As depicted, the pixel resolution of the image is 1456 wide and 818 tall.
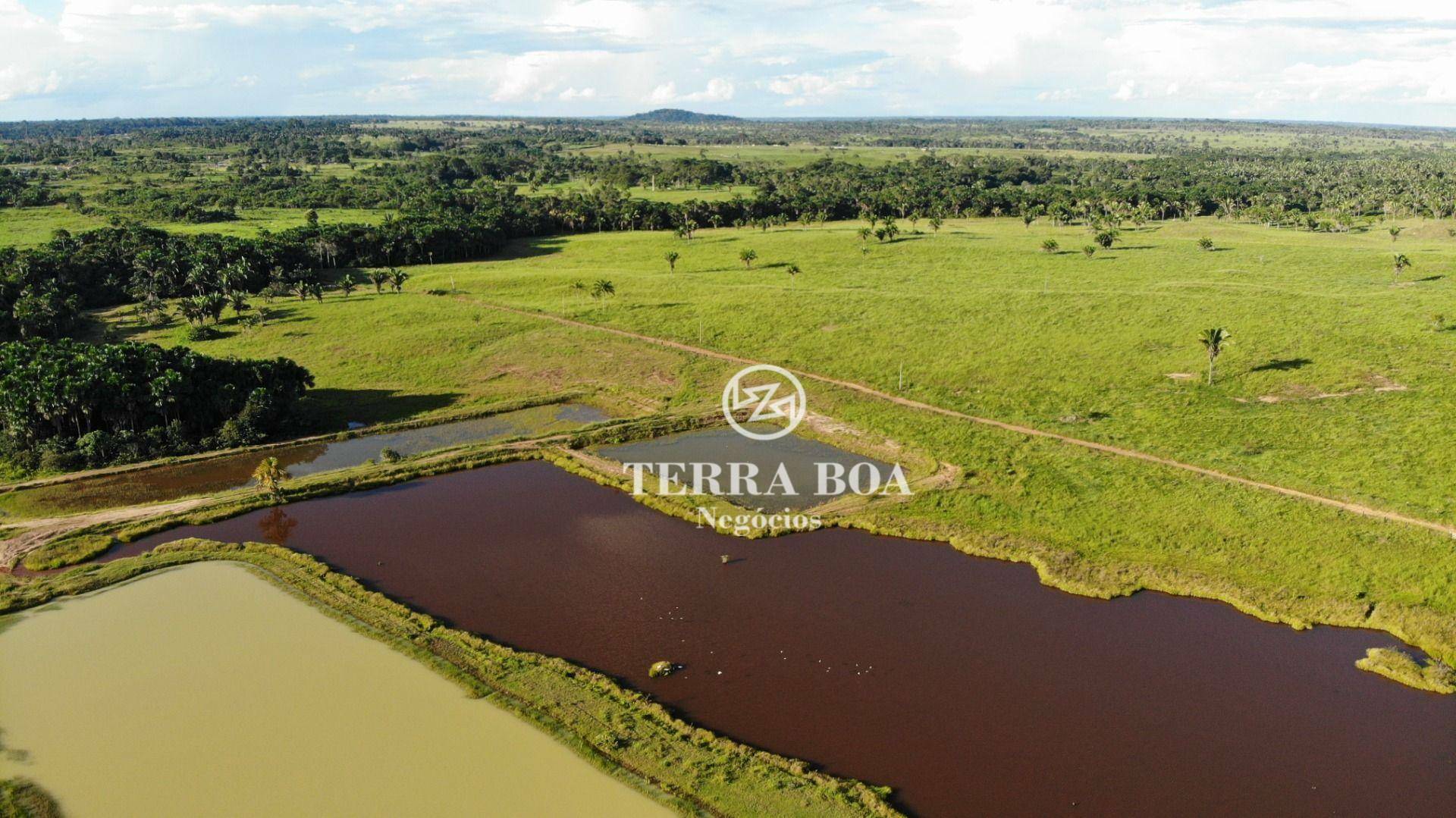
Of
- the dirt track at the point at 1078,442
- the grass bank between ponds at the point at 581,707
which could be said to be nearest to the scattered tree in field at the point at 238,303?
the dirt track at the point at 1078,442

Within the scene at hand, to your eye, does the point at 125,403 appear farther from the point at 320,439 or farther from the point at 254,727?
the point at 254,727

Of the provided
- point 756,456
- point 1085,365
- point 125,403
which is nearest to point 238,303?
point 125,403

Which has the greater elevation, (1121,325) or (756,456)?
(1121,325)

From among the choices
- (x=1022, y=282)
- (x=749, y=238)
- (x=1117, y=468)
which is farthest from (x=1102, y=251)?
(x=1117, y=468)

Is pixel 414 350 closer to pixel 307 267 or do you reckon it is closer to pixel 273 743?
pixel 307 267

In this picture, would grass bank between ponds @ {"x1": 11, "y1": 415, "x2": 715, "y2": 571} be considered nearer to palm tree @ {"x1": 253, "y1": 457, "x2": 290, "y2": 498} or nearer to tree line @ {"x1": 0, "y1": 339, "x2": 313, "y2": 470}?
palm tree @ {"x1": 253, "y1": 457, "x2": 290, "y2": 498}

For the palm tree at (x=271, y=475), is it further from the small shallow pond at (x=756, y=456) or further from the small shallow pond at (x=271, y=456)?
the small shallow pond at (x=756, y=456)

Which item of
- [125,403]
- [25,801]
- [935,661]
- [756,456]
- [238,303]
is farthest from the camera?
[238,303]
